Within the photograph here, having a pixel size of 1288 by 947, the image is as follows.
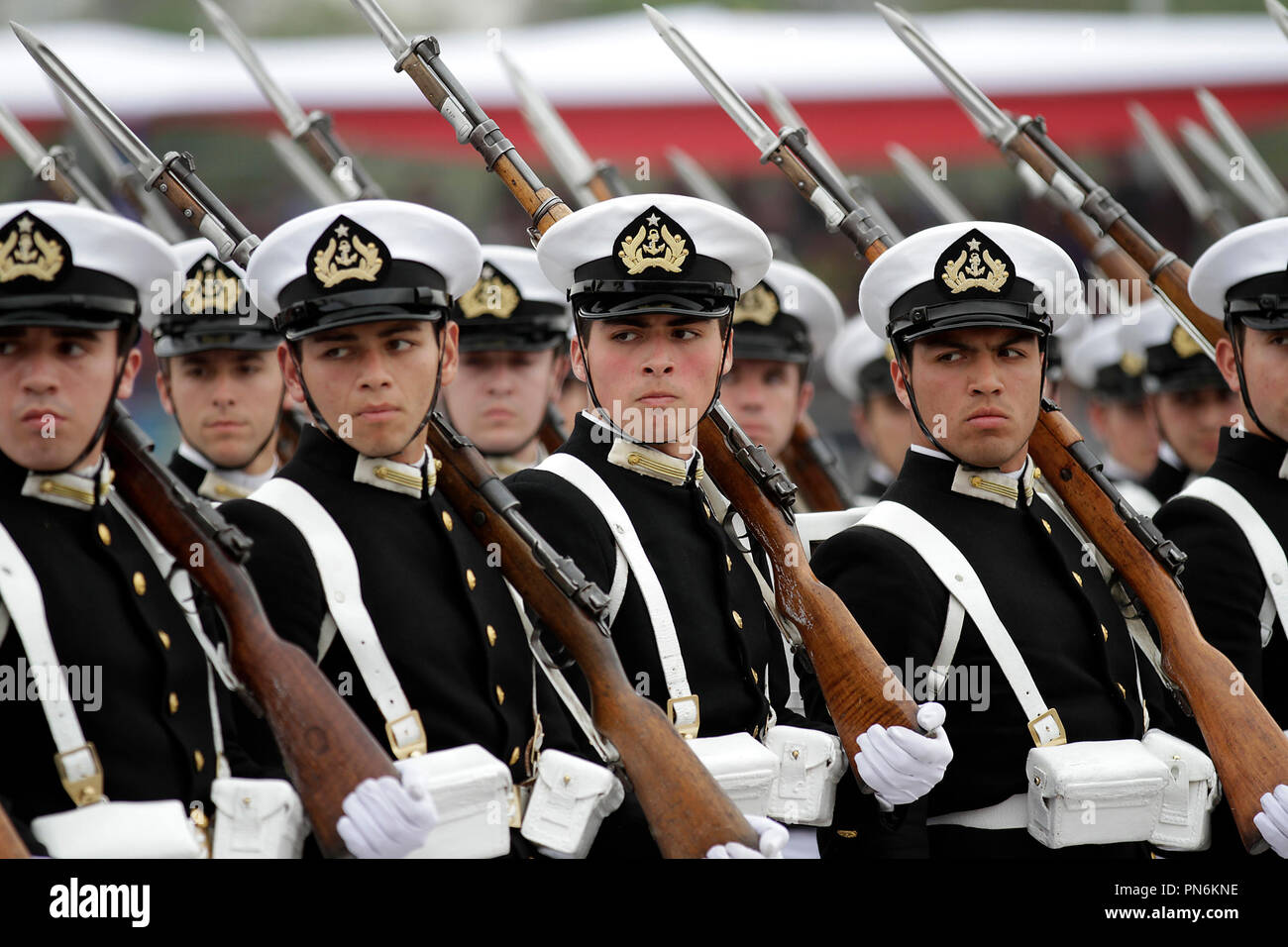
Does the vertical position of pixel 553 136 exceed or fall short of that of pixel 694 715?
it exceeds it

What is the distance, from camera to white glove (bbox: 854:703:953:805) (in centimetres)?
473

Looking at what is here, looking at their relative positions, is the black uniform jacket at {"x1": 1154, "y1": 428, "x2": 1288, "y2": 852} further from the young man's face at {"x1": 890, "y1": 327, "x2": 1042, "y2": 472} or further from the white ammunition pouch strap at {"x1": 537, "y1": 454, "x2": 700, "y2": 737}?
the white ammunition pouch strap at {"x1": 537, "y1": 454, "x2": 700, "y2": 737}

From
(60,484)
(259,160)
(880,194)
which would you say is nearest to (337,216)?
(60,484)

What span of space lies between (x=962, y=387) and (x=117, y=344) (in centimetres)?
262

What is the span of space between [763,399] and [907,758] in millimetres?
3654

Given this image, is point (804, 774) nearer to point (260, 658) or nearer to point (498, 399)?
point (260, 658)

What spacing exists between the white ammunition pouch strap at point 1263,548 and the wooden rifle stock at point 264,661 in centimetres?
323

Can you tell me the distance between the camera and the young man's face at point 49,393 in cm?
429

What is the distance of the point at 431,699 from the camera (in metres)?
4.60

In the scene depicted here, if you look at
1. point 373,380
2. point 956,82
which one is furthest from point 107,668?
point 956,82

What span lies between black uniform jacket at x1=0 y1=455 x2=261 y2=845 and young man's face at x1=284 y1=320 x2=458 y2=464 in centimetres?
67

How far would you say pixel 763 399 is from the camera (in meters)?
8.22

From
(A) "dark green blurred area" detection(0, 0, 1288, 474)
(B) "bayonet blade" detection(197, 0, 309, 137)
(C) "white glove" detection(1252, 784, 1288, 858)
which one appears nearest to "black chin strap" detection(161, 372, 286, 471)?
(B) "bayonet blade" detection(197, 0, 309, 137)

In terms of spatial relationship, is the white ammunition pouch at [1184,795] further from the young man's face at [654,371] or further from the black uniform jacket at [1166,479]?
the black uniform jacket at [1166,479]
